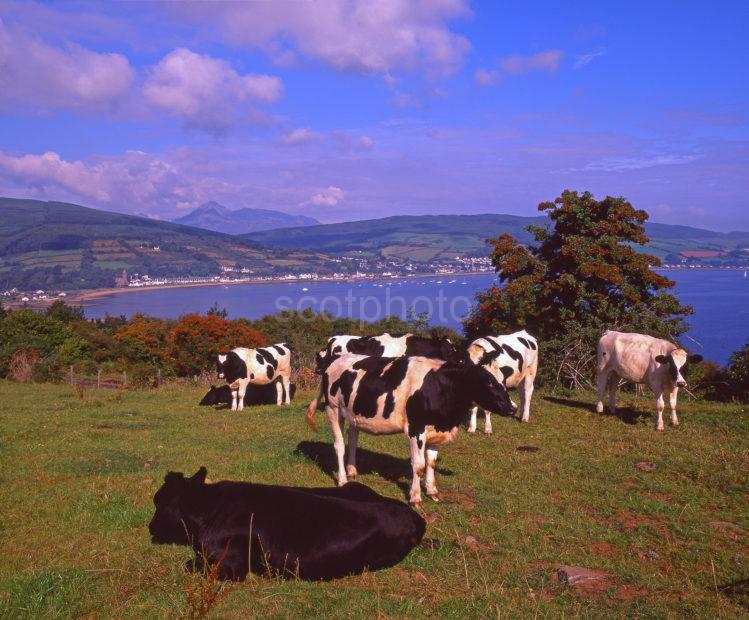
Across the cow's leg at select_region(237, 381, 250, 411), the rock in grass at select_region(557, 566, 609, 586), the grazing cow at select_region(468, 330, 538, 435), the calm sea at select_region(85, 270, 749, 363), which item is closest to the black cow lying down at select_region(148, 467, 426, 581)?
the rock in grass at select_region(557, 566, 609, 586)

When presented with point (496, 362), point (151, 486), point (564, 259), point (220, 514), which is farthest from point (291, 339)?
point (220, 514)

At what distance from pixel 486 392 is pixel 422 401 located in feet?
2.89

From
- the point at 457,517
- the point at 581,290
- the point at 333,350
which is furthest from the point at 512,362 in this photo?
the point at 581,290

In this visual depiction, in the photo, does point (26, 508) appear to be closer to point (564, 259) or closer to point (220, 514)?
point (220, 514)

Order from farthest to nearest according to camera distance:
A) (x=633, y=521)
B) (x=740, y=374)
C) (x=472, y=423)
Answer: (x=740, y=374)
(x=472, y=423)
(x=633, y=521)

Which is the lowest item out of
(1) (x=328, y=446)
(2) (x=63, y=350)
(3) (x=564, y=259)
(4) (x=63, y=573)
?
(2) (x=63, y=350)

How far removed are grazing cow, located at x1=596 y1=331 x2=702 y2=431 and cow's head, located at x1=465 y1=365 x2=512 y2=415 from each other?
6315 millimetres

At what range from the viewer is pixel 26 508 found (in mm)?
8219

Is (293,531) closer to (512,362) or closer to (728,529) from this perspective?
(728,529)

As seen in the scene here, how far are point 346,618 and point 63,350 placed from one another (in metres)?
44.2

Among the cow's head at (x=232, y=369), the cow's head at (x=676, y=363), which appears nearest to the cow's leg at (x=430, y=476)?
the cow's head at (x=676, y=363)

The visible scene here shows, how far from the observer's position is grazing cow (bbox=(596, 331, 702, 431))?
13094mm

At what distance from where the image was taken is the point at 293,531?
611 cm

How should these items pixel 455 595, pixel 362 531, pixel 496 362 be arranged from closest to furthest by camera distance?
pixel 455 595, pixel 362 531, pixel 496 362
